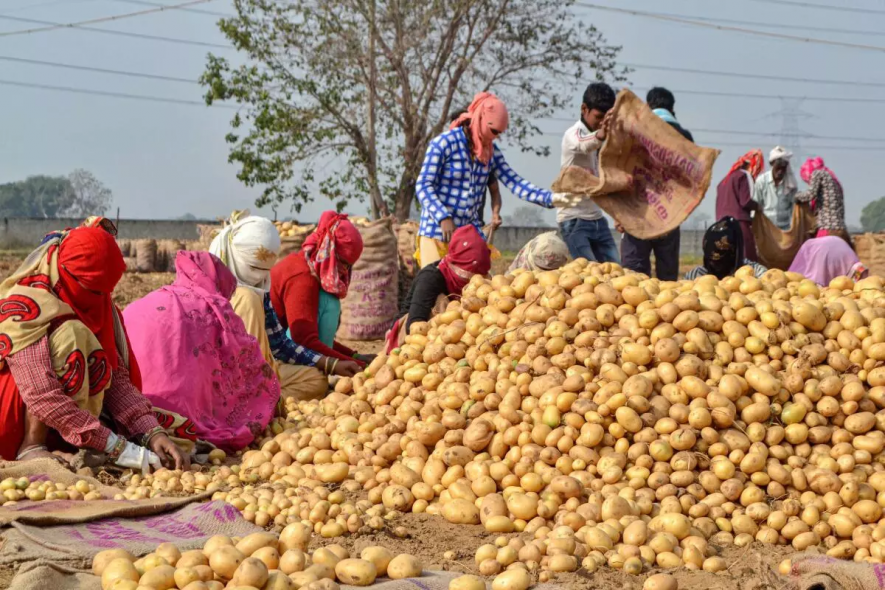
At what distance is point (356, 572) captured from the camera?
2.08m

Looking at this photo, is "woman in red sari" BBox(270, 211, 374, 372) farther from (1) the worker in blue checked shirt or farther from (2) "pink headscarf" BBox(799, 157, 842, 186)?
(2) "pink headscarf" BBox(799, 157, 842, 186)

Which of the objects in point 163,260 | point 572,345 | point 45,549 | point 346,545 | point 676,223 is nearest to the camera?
point 45,549

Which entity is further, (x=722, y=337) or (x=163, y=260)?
(x=163, y=260)

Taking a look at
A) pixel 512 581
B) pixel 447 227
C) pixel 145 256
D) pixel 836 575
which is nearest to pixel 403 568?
pixel 512 581

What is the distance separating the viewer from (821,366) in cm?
329

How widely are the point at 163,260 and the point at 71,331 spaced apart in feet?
42.1

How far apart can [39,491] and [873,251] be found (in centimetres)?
1105

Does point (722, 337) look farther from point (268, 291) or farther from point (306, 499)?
point (268, 291)

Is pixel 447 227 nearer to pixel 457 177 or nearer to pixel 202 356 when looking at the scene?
pixel 457 177

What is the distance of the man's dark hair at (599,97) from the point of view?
222 inches

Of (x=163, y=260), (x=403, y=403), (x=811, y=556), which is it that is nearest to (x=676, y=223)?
(x=403, y=403)

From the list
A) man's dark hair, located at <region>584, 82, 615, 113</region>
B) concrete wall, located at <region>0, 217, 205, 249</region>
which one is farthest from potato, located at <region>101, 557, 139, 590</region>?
concrete wall, located at <region>0, 217, 205, 249</region>

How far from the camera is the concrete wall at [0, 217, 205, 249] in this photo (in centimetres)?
2441

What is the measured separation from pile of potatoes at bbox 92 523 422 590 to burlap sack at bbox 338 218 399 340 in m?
6.01
